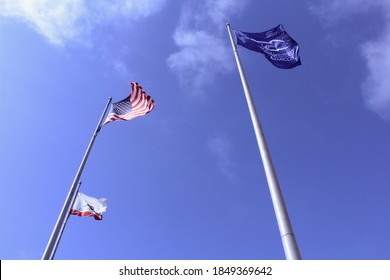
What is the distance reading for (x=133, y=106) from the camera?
15.2 m

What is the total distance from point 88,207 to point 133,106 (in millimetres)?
5471

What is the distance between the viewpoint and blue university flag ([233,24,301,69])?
11.8 m

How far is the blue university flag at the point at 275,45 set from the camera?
1180 cm

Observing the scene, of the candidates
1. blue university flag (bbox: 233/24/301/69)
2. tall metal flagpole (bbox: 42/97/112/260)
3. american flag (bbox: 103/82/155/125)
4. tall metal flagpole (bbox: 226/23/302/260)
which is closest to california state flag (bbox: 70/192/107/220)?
tall metal flagpole (bbox: 42/97/112/260)

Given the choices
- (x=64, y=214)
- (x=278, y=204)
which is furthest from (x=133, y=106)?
(x=278, y=204)

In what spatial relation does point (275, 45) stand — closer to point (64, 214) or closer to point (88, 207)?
point (64, 214)

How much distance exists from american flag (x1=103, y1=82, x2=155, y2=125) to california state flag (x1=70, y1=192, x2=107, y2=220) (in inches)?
169
